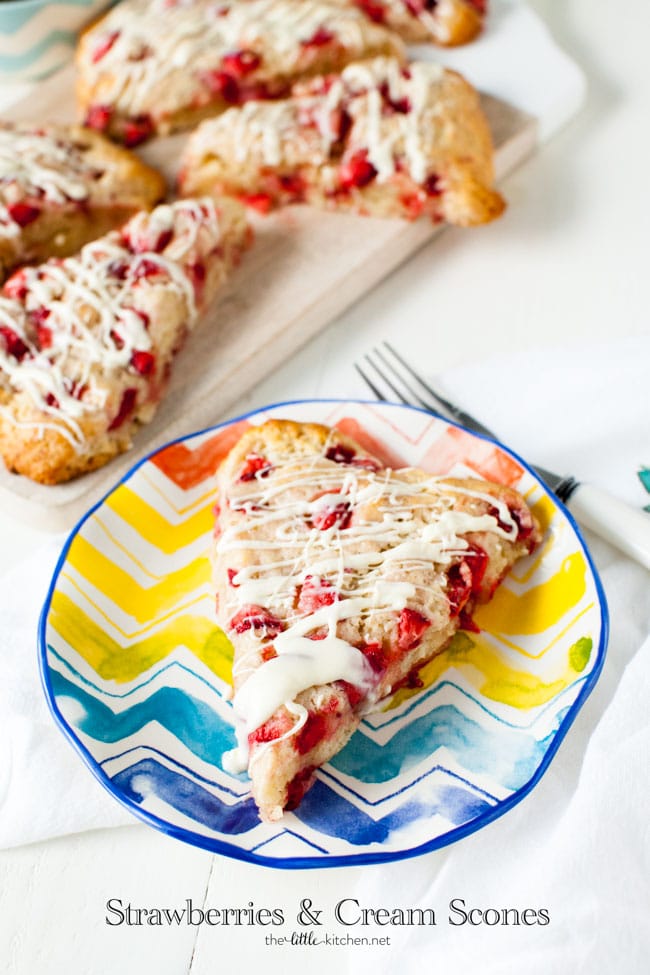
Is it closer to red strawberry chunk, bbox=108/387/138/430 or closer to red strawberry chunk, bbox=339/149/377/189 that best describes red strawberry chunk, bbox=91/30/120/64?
red strawberry chunk, bbox=339/149/377/189

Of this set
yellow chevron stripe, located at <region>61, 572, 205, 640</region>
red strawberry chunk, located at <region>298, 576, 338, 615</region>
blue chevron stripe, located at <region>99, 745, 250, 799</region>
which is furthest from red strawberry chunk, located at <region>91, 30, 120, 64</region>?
blue chevron stripe, located at <region>99, 745, 250, 799</region>

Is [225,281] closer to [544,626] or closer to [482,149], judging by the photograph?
[482,149]

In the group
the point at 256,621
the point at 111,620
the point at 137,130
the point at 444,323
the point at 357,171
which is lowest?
the point at 111,620

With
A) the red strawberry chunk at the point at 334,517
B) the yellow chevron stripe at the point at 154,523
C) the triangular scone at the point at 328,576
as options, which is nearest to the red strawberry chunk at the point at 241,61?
the triangular scone at the point at 328,576

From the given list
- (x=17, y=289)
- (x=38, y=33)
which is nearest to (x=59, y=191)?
(x=17, y=289)

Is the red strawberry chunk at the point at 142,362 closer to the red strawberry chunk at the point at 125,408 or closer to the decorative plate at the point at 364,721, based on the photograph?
the red strawberry chunk at the point at 125,408

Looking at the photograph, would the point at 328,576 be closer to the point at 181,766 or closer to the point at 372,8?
the point at 181,766
